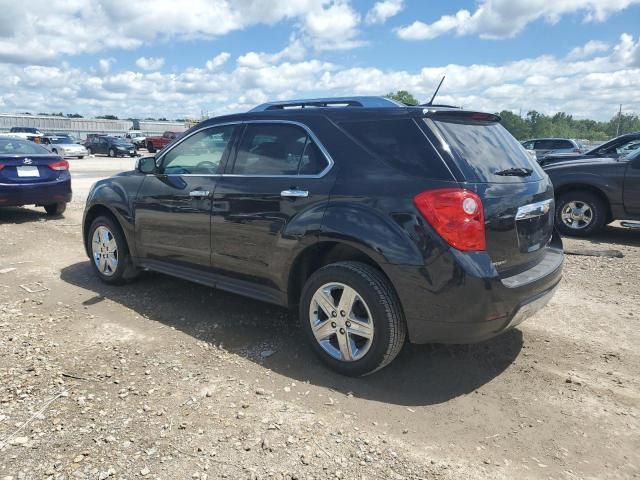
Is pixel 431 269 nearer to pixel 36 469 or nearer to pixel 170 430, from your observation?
pixel 170 430

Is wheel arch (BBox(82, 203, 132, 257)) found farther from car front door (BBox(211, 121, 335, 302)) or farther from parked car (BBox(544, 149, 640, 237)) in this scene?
parked car (BBox(544, 149, 640, 237))

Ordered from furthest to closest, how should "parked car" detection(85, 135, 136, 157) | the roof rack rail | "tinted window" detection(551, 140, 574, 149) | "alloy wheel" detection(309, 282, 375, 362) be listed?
1. "parked car" detection(85, 135, 136, 157)
2. "tinted window" detection(551, 140, 574, 149)
3. the roof rack rail
4. "alloy wheel" detection(309, 282, 375, 362)

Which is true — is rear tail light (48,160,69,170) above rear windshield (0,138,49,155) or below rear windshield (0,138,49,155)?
below

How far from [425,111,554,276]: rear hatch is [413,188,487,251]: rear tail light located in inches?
2.5

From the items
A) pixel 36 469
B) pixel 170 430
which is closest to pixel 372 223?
pixel 170 430

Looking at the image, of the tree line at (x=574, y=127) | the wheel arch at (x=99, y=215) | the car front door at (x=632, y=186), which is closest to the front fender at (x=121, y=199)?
the wheel arch at (x=99, y=215)

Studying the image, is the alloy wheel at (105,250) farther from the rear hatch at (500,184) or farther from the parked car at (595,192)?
the parked car at (595,192)

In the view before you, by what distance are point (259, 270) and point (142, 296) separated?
5.96 feet

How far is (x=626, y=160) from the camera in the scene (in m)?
7.86

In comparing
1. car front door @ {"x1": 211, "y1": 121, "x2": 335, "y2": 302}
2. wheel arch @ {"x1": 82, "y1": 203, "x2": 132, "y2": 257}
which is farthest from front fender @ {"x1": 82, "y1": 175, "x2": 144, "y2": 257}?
car front door @ {"x1": 211, "y1": 121, "x2": 335, "y2": 302}

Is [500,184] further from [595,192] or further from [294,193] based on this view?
[595,192]

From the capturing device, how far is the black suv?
3.06 metres

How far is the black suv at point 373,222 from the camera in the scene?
3.06 m

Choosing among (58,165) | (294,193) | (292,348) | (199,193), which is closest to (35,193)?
(58,165)
